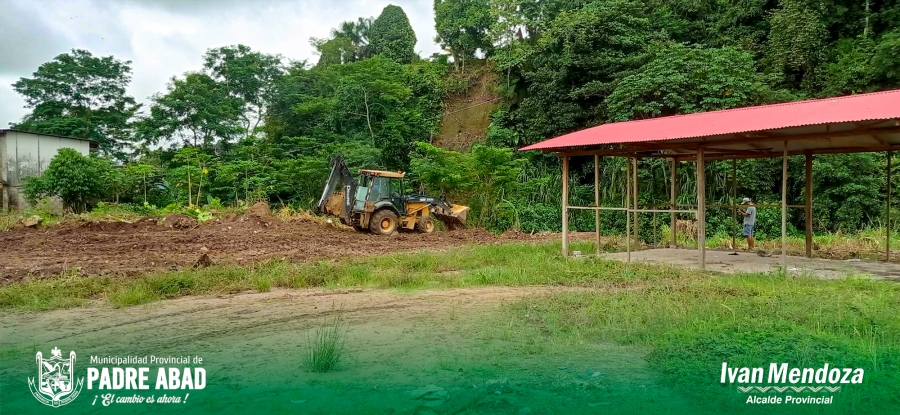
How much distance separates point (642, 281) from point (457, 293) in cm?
290

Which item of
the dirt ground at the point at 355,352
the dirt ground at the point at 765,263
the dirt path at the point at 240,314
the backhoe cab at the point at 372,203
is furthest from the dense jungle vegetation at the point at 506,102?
Answer: the dirt ground at the point at 355,352

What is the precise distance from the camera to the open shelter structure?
27.9ft

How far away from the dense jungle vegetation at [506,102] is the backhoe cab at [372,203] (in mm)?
2826

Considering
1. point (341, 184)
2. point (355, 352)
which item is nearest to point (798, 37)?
point (341, 184)

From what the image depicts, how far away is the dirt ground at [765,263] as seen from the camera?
9688mm

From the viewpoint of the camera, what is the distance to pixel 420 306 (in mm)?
7672

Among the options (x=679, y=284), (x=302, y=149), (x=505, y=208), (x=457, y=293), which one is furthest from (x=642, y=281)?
(x=302, y=149)

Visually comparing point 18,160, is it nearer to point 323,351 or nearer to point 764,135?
point 323,351

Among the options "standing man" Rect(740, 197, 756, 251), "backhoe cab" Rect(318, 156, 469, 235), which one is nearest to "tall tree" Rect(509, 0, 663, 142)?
"backhoe cab" Rect(318, 156, 469, 235)

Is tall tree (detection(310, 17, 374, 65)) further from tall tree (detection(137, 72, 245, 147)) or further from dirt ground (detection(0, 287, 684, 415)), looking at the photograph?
dirt ground (detection(0, 287, 684, 415))

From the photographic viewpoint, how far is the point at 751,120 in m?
9.69

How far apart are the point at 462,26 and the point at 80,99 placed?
20316mm

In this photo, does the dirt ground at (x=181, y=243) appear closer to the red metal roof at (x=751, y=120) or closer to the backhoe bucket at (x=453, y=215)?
the backhoe bucket at (x=453, y=215)

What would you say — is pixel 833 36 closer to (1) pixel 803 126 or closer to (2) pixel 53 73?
(1) pixel 803 126
